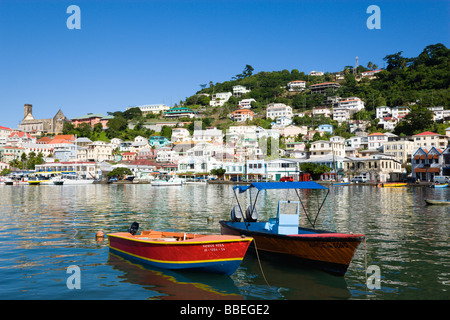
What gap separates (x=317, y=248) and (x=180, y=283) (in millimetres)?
4532

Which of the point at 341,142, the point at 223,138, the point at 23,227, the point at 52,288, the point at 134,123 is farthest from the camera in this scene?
the point at 134,123

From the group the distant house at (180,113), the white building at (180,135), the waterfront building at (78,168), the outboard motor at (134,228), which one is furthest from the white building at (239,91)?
the outboard motor at (134,228)

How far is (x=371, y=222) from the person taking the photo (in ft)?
73.7

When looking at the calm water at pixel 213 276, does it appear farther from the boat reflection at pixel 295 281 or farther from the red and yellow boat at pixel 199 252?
the red and yellow boat at pixel 199 252

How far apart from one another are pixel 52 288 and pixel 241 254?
5733 millimetres

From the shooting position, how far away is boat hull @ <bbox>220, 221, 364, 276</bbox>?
438 inches

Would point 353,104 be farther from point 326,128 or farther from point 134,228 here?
point 134,228

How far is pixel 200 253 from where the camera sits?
37.1 feet

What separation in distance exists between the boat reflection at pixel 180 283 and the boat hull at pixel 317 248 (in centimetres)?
228

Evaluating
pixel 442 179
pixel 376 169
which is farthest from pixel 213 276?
pixel 376 169

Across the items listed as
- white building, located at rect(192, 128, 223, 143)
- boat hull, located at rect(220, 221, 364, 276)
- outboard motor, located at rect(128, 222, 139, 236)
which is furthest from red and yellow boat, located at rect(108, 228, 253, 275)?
white building, located at rect(192, 128, 223, 143)

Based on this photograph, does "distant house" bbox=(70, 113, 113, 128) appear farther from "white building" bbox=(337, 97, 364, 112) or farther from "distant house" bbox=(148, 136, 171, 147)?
"white building" bbox=(337, 97, 364, 112)
